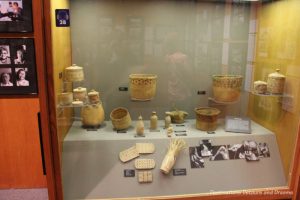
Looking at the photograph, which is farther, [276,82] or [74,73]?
[276,82]

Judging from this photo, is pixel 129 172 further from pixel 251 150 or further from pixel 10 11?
pixel 10 11

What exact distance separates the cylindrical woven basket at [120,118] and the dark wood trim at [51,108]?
0.51 m

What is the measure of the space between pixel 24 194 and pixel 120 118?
39.3 inches

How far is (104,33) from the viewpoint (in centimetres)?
190

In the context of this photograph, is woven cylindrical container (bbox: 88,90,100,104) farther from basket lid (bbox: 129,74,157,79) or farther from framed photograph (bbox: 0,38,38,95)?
framed photograph (bbox: 0,38,38,95)

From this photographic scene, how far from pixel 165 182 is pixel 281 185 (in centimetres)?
74

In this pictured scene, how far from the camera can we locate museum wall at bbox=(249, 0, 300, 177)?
68.6 inches

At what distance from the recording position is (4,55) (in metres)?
1.35

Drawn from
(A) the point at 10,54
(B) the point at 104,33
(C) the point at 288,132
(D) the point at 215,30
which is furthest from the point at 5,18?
(C) the point at 288,132

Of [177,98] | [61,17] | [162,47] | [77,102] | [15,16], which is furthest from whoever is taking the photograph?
[177,98]

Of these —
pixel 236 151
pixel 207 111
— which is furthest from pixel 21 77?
pixel 236 151

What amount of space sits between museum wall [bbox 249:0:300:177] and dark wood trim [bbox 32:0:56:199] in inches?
56.6

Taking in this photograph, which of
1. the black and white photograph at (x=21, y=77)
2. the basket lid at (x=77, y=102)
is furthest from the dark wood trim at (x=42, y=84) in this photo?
the basket lid at (x=77, y=102)

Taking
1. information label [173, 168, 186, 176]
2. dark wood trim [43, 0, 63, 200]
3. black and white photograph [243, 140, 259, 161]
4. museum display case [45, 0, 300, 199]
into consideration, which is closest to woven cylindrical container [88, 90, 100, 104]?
museum display case [45, 0, 300, 199]
